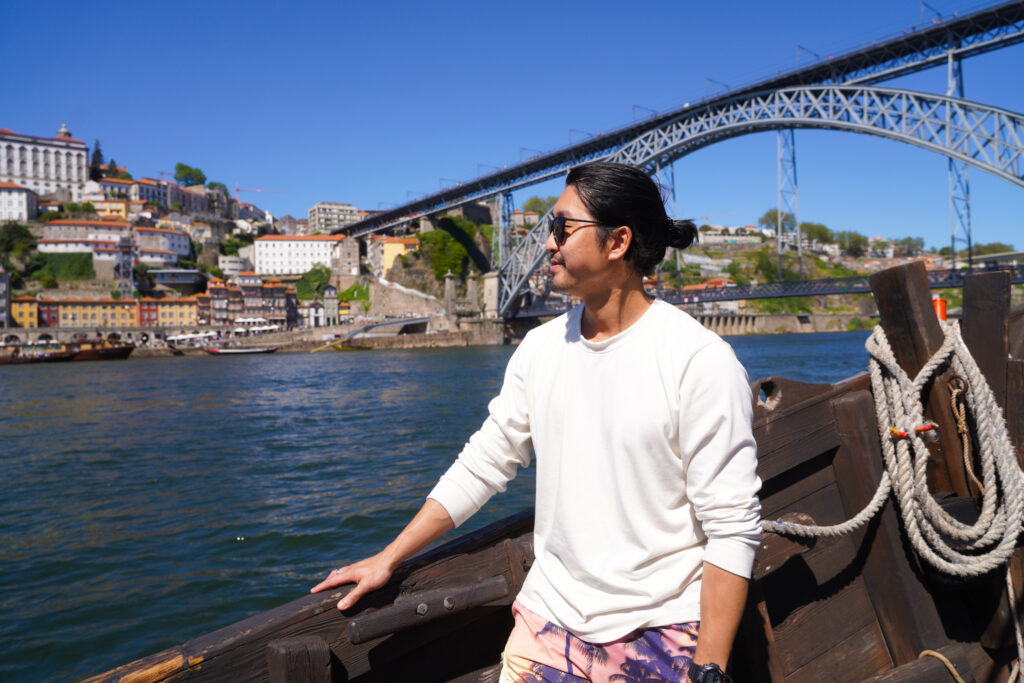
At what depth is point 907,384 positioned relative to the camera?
140 centimetres

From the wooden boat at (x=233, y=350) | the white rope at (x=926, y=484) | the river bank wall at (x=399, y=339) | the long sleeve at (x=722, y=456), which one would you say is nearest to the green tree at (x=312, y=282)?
the river bank wall at (x=399, y=339)

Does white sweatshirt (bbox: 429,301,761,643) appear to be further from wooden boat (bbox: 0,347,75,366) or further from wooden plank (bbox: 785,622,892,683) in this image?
wooden boat (bbox: 0,347,75,366)

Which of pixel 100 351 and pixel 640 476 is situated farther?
pixel 100 351

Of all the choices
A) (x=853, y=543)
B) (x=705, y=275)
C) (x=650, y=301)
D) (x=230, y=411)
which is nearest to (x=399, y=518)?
(x=853, y=543)

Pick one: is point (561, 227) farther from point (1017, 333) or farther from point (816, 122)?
point (816, 122)

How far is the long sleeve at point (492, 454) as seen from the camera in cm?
113

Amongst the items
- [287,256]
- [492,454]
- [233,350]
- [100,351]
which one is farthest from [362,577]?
[287,256]

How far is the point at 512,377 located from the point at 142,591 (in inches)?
130

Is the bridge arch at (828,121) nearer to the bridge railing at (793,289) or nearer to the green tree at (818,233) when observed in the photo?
the bridge railing at (793,289)

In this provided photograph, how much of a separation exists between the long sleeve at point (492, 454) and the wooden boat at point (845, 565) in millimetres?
118

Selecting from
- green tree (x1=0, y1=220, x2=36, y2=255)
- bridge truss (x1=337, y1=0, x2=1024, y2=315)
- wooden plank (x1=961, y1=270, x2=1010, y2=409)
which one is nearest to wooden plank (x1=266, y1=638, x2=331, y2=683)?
wooden plank (x1=961, y1=270, x2=1010, y2=409)

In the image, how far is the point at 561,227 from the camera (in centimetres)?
105

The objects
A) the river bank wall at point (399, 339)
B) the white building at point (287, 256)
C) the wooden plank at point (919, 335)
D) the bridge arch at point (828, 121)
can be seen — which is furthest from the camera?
the white building at point (287, 256)

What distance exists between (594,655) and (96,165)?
7938 centimetres
